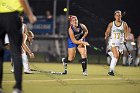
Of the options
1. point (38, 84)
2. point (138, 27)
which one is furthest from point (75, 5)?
point (38, 84)

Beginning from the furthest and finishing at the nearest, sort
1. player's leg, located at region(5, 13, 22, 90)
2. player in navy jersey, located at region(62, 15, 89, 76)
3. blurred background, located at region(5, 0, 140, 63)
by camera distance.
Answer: blurred background, located at region(5, 0, 140, 63), player in navy jersey, located at region(62, 15, 89, 76), player's leg, located at region(5, 13, 22, 90)

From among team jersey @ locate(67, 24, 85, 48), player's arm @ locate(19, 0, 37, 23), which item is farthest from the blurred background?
player's arm @ locate(19, 0, 37, 23)

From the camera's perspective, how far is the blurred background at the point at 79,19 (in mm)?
21625

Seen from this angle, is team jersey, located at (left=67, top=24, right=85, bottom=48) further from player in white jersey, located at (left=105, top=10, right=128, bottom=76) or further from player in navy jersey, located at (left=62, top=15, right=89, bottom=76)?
player in white jersey, located at (left=105, top=10, right=128, bottom=76)

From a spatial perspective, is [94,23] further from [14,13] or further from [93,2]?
[14,13]

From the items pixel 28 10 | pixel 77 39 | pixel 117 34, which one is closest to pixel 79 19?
pixel 117 34

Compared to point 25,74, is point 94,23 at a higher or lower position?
higher

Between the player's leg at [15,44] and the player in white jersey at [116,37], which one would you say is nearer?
the player's leg at [15,44]

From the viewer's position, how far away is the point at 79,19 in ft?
84.2

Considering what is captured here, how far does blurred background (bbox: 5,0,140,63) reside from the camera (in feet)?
70.9

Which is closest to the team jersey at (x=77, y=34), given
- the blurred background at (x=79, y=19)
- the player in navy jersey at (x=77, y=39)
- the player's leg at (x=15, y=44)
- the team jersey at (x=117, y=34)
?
the player in navy jersey at (x=77, y=39)

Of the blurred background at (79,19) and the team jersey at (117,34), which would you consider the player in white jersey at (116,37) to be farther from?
the blurred background at (79,19)

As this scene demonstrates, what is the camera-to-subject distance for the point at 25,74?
1306 centimetres

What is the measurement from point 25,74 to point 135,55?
348 inches
